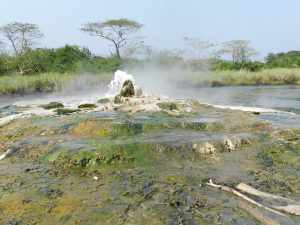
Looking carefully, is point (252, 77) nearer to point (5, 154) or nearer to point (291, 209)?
point (5, 154)

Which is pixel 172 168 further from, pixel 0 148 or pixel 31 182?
A: pixel 0 148

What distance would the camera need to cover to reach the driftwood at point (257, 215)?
4.18 m

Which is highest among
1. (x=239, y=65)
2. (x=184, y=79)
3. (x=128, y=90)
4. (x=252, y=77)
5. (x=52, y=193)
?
(x=128, y=90)

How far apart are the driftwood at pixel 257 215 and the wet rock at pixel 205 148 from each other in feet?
7.24

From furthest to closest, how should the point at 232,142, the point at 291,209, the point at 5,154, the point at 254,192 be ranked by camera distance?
1. the point at 232,142
2. the point at 5,154
3. the point at 254,192
4. the point at 291,209

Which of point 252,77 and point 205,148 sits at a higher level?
point 205,148

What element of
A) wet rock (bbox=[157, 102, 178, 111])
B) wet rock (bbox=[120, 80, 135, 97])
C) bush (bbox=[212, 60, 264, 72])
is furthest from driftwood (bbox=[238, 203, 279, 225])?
bush (bbox=[212, 60, 264, 72])

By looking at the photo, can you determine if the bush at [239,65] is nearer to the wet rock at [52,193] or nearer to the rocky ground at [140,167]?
the rocky ground at [140,167]

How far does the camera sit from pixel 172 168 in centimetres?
611

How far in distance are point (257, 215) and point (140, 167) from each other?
2259mm

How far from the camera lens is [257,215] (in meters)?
4.34

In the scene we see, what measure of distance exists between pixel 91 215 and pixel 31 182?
1.46 meters

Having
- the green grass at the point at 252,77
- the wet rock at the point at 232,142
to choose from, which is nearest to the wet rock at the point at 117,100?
the wet rock at the point at 232,142

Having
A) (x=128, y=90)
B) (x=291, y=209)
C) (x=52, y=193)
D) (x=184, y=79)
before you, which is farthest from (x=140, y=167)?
(x=184, y=79)
